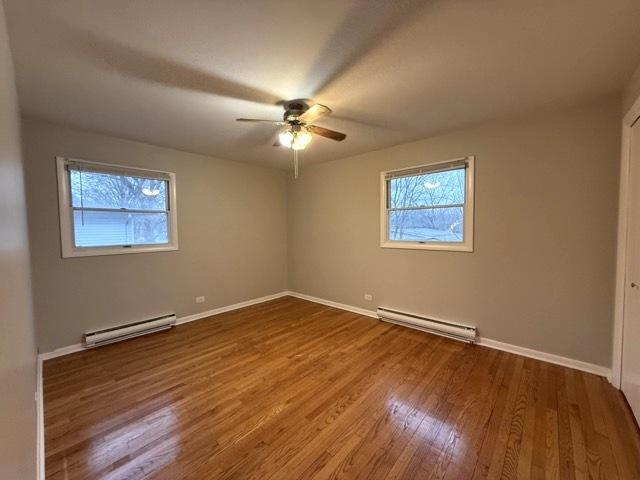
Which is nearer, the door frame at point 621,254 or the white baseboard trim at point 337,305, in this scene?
the door frame at point 621,254

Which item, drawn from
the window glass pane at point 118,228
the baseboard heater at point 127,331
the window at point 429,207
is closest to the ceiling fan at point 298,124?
the window at point 429,207

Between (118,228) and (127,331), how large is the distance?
4.08ft

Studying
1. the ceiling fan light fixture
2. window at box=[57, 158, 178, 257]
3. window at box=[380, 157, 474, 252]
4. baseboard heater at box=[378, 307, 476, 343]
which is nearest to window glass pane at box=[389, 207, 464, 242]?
window at box=[380, 157, 474, 252]

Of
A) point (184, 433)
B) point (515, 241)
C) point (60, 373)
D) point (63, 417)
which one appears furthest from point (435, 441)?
point (60, 373)

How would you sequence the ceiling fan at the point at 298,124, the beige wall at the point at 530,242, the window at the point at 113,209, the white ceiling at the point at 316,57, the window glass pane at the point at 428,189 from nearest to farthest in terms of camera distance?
the white ceiling at the point at 316,57 → the ceiling fan at the point at 298,124 → the beige wall at the point at 530,242 → the window at the point at 113,209 → the window glass pane at the point at 428,189

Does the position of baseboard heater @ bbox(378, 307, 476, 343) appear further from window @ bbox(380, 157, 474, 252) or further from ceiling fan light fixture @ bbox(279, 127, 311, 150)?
ceiling fan light fixture @ bbox(279, 127, 311, 150)

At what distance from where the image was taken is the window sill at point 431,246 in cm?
314

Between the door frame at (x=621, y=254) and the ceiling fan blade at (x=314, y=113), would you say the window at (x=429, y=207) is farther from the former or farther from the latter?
the ceiling fan blade at (x=314, y=113)

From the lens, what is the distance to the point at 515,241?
2795 mm

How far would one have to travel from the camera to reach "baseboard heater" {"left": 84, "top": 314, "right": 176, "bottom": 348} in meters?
3.03

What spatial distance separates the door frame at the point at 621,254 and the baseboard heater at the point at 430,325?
1.07 m

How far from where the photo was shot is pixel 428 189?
11.4ft

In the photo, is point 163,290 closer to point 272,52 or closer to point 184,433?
point 184,433

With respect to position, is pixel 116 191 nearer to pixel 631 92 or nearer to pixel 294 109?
pixel 294 109
